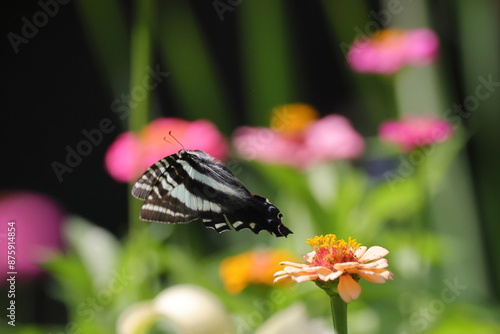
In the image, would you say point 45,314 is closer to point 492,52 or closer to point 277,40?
point 277,40

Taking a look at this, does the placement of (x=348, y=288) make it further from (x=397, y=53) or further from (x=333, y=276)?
(x=397, y=53)

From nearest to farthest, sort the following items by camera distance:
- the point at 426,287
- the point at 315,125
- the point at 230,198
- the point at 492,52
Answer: the point at 230,198
the point at 426,287
the point at 315,125
the point at 492,52

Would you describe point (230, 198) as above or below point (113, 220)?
above

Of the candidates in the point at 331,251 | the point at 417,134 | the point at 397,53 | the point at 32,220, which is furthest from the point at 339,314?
the point at 32,220

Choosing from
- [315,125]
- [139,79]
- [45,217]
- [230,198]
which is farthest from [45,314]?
[230,198]

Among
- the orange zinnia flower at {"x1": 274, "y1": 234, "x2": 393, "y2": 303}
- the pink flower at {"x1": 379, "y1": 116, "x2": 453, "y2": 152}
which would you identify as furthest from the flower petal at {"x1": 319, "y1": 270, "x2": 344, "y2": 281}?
the pink flower at {"x1": 379, "y1": 116, "x2": 453, "y2": 152}

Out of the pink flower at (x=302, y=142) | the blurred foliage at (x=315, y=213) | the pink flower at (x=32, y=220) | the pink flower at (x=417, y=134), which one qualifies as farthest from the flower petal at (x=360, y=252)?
the pink flower at (x=32, y=220)
